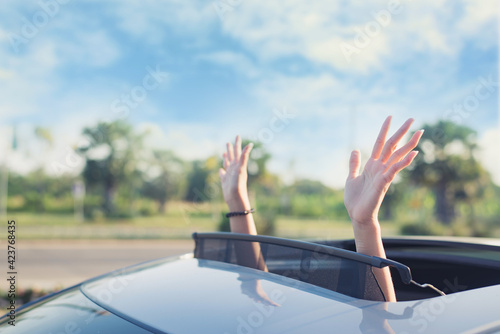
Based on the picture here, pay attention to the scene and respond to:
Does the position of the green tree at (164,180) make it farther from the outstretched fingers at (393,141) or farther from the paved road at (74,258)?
the outstretched fingers at (393,141)

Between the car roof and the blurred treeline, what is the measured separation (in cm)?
1956

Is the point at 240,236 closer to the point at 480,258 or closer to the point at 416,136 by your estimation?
the point at 416,136

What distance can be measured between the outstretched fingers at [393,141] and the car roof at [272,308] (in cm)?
48

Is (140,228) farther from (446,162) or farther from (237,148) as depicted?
(237,148)

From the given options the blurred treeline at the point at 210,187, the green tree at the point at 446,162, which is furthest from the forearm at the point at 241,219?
the green tree at the point at 446,162

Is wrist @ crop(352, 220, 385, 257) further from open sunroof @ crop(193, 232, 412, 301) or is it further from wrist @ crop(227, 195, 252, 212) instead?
wrist @ crop(227, 195, 252, 212)

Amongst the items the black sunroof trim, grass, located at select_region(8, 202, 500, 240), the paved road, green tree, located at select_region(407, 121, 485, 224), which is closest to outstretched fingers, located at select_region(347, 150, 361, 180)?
the black sunroof trim

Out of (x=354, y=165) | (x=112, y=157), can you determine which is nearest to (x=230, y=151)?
(x=354, y=165)

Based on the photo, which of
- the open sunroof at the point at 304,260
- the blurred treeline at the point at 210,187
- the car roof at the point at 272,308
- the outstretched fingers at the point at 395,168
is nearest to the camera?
the car roof at the point at 272,308

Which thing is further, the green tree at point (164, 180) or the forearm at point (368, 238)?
the green tree at point (164, 180)

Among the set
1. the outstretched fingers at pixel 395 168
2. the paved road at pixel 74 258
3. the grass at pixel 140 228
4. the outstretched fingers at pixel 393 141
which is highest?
the outstretched fingers at pixel 393 141

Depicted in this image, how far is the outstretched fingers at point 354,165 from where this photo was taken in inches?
63.7

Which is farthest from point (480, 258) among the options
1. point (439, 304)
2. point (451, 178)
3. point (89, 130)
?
point (89, 130)

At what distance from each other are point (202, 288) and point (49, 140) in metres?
43.2
